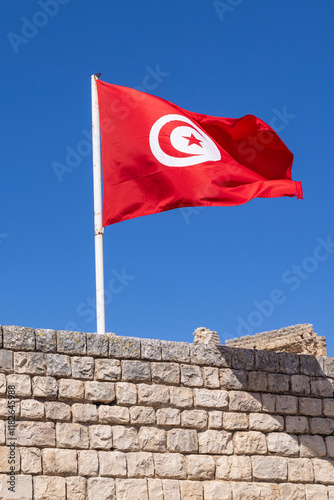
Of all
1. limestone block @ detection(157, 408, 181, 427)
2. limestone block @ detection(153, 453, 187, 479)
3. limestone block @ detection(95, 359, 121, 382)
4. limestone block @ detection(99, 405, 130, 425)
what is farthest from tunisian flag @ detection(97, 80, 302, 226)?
limestone block @ detection(153, 453, 187, 479)

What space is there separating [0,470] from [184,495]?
78.5 inches

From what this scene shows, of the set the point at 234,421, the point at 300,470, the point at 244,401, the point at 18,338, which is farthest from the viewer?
the point at 300,470

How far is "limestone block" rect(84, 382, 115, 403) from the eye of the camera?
26.8 ft

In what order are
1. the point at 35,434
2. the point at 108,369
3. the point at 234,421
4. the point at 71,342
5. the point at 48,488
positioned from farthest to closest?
1. the point at 234,421
2. the point at 108,369
3. the point at 71,342
4. the point at 35,434
5. the point at 48,488

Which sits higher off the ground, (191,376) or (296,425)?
(191,376)

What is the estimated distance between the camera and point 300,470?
9.16 m

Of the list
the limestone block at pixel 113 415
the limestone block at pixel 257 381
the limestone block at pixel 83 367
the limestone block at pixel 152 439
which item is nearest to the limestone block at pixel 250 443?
the limestone block at pixel 257 381

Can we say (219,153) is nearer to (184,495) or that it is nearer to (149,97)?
(149,97)

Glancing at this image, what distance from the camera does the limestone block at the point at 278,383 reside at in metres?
9.33

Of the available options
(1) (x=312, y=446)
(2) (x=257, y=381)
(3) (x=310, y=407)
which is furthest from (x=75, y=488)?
(3) (x=310, y=407)

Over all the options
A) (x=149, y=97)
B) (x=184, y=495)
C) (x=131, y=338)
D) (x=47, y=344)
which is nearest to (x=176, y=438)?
(x=184, y=495)

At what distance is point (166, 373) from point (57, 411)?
1.33 m

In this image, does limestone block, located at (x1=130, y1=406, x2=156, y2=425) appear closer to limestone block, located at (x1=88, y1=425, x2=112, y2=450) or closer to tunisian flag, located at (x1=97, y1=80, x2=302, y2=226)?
limestone block, located at (x1=88, y1=425, x2=112, y2=450)

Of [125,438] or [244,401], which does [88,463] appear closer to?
[125,438]
